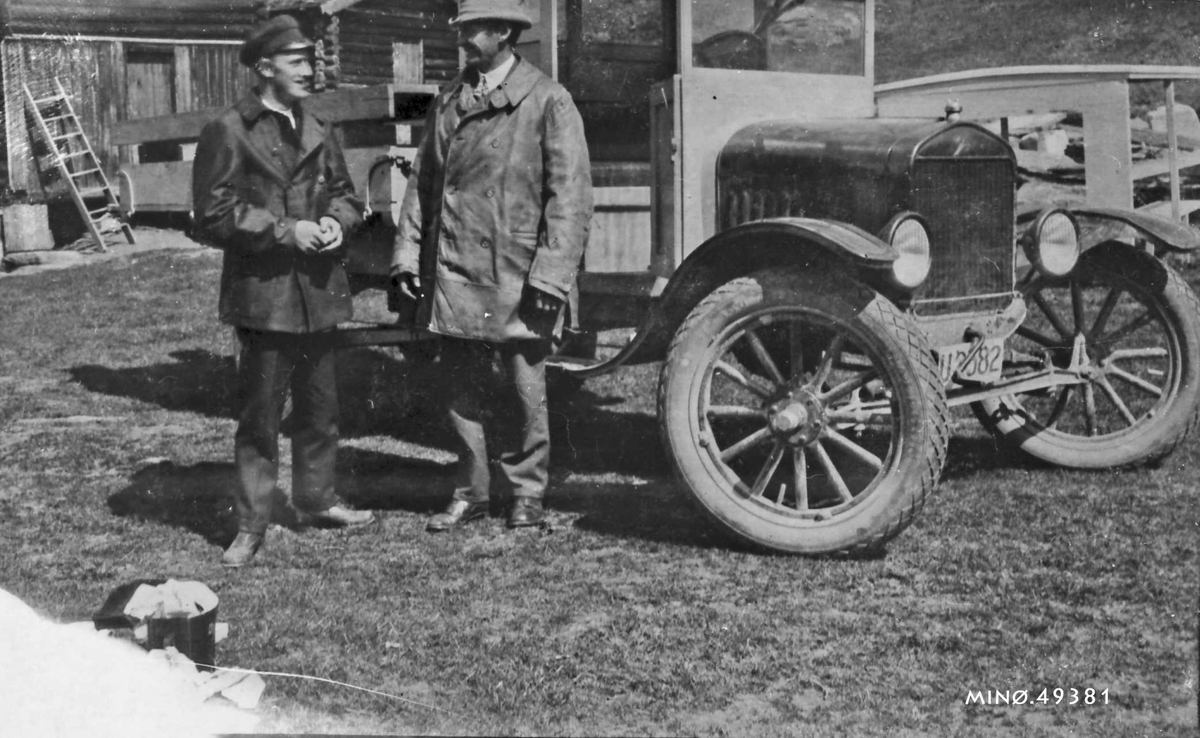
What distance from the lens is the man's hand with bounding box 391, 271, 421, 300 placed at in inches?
→ 166

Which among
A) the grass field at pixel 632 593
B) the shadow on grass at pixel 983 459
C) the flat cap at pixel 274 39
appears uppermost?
the flat cap at pixel 274 39

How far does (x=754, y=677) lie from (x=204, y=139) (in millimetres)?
2288

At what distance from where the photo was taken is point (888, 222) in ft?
12.8

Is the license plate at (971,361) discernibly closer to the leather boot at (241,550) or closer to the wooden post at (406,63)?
the leather boot at (241,550)

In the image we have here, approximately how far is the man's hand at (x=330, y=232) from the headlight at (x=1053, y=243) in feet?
7.58

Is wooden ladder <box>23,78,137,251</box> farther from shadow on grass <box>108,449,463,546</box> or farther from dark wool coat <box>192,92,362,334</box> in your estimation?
dark wool coat <box>192,92,362,334</box>

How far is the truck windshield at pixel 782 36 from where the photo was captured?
4777mm

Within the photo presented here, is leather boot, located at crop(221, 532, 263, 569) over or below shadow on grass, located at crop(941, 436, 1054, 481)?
below

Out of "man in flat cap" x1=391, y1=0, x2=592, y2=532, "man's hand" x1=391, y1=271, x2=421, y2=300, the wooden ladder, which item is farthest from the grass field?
the wooden ladder

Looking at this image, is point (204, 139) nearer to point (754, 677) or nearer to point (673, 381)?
point (673, 381)

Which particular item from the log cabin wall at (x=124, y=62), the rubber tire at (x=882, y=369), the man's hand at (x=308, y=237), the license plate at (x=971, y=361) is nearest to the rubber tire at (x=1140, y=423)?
the license plate at (x=971, y=361)

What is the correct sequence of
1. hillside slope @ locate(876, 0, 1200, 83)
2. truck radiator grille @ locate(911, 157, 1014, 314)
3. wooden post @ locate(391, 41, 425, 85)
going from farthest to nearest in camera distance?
wooden post @ locate(391, 41, 425, 85) → hillside slope @ locate(876, 0, 1200, 83) → truck radiator grille @ locate(911, 157, 1014, 314)

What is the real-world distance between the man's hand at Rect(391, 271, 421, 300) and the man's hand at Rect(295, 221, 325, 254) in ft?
1.35

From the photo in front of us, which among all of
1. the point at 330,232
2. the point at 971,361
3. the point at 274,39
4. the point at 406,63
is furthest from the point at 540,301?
the point at 406,63
